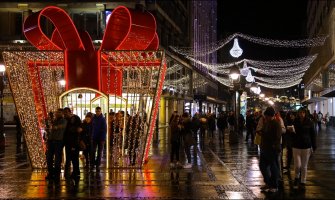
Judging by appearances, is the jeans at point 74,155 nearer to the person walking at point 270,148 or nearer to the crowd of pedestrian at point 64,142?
the crowd of pedestrian at point 64,142

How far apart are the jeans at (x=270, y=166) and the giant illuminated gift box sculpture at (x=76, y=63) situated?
4.84 meters

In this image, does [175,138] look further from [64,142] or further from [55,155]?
[55,155]

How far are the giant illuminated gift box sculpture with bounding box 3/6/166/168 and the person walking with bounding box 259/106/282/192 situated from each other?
15.4 feet

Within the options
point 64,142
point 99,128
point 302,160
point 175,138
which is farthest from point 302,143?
point 99,128

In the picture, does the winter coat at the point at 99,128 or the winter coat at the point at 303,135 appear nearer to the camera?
the winter coat at the point at 303,135

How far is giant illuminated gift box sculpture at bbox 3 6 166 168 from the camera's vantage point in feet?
48.8

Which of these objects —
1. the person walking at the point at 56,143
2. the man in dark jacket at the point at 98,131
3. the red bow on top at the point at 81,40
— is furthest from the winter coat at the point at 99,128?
the person walking at the point at 56,143

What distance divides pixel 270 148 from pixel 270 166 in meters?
0.43

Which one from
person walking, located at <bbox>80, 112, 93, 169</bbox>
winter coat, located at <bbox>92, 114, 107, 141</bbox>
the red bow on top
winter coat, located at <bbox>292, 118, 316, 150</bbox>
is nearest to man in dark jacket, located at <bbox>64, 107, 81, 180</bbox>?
person walking, located at <bbox>80, 112, 93, 169</bbox>

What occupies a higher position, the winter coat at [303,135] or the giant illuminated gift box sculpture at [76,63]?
the giant illuminated gift box sculpture at [76,63]

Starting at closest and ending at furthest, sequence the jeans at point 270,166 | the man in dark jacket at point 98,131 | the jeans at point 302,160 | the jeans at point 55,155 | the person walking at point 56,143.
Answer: the jeans at point 270,166, the jeans at point 302,160, the person walking at point 56,143, the jeans at point 55,155, the man in dark jacket at point 98,131

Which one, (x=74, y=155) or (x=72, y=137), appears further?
(x=74, y=155)

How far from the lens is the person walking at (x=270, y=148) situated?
1077 centimetres

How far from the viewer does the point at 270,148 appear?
10.8 meters
